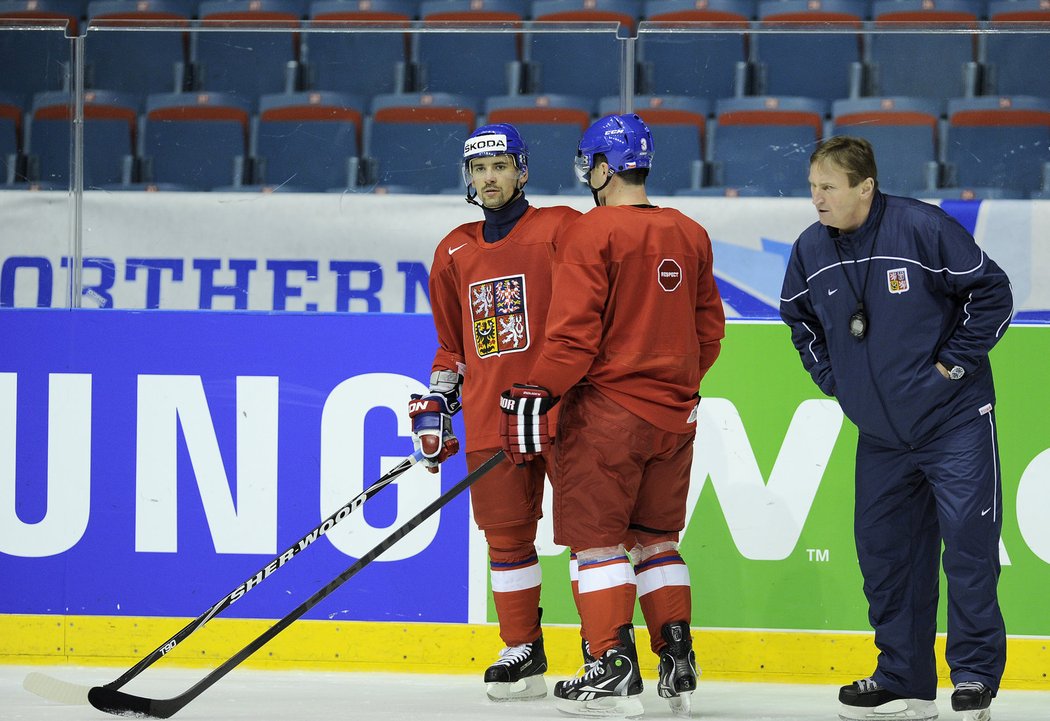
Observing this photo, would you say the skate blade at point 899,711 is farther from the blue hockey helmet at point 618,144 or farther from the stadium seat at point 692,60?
the stadium seat at point 692,60

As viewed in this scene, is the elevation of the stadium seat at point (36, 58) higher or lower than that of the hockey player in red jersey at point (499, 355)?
higher

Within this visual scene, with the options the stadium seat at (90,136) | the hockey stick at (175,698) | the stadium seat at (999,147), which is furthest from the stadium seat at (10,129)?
the stadium seat at (999,147)

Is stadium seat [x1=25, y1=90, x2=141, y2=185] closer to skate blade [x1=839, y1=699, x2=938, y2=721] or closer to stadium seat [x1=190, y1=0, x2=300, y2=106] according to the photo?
stadium seat [x1=190, y1=0, x2=300, y2=106]

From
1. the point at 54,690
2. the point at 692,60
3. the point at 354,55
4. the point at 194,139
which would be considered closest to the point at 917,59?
the point at 692,60

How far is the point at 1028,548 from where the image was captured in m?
3.61

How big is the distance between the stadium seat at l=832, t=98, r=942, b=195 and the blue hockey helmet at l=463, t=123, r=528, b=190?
40.1 inches

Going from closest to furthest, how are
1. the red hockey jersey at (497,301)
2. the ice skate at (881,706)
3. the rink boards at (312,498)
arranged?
the ice skate at (881,706)
the red hockey jersey at (497,301)
the rink boards at (312,498)

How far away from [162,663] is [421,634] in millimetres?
767

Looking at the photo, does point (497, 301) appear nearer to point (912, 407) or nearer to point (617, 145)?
point (617, 145)

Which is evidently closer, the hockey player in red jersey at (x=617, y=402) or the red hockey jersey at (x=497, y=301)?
the hockey player in red jersey at (x=617, y=402)

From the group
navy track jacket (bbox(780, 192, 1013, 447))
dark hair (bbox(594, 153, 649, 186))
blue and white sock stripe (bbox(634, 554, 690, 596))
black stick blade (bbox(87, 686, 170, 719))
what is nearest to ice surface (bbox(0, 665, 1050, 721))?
black stick blade (bbox(87, 686, 170, 719))

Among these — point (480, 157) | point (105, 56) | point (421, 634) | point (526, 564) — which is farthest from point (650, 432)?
point (105, 56)

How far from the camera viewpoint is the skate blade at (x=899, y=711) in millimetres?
3180

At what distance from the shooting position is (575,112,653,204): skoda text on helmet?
3.17 metres
